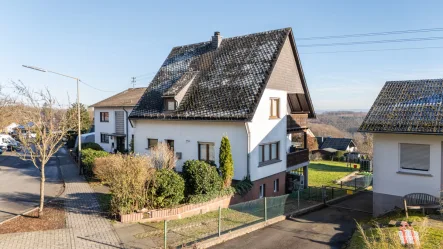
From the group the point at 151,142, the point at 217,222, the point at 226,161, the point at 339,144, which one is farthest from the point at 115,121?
the point at 339,144

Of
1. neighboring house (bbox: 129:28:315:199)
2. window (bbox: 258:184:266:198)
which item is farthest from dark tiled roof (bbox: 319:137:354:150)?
window (bbox: 258:184:266:198)

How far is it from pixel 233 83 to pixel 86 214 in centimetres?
1084

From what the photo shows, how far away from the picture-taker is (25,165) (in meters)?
30.6

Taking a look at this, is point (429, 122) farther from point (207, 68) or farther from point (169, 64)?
point (169, 64)

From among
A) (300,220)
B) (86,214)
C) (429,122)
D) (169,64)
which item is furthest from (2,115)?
(429,122)

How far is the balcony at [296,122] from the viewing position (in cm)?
2255

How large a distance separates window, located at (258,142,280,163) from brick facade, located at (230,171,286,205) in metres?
1.12

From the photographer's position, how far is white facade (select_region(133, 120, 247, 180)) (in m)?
18.1

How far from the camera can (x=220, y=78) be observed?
20938 millimetres

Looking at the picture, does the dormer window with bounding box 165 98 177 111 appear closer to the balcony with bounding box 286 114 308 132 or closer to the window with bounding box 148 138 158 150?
the window with bounding box 148 138 158 150

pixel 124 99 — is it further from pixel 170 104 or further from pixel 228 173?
pixel 228 173

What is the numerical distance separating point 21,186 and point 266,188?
50.8 ft

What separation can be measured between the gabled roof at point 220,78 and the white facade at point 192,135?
601 mm

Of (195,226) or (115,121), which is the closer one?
(195,226)
